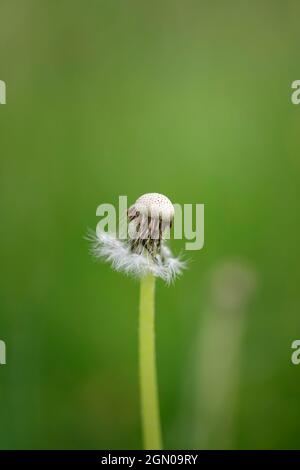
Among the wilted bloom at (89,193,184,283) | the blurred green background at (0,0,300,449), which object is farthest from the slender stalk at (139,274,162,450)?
the blurred green background at (0,0,300,449)

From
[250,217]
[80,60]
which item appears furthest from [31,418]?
[80,60]

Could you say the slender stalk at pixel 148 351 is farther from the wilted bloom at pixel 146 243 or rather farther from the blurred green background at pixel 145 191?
the blurred green background at pixel 145 191

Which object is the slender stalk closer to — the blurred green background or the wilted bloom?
the wilted bloom

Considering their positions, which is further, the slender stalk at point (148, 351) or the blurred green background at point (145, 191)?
the blurred green background at point (145, 191)

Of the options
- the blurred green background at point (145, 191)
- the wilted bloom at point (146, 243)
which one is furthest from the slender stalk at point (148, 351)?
the blurred green background at point (145, 191)

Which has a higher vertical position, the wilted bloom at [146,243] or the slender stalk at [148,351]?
the wilted bloom at [146,243]
